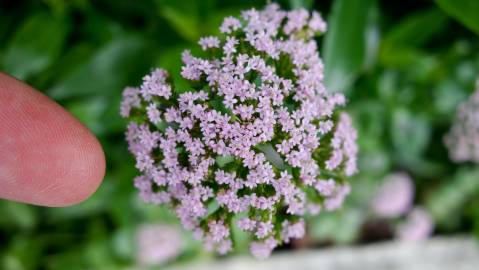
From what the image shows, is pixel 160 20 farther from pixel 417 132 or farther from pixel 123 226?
pixel 417 132

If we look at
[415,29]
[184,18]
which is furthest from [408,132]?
[184,18]

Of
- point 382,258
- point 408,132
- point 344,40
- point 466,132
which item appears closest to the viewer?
point 344,40

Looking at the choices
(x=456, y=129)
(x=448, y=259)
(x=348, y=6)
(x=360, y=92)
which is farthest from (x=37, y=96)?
(x=448, y=259)

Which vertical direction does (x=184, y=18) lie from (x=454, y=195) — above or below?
above

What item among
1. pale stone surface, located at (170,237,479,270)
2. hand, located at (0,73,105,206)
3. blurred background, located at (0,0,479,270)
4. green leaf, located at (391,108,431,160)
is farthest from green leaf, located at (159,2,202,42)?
pale stone surface, located at (170,237,479,270)

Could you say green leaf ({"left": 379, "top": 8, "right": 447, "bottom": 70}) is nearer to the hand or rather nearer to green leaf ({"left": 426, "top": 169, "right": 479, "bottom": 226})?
green leaf ({"left": 426, "top": 169, "right": 479, "bottom": 226})

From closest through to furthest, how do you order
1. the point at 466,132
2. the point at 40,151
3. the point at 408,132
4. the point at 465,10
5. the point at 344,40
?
1. the point at 40,151
2. the point at 465,10
3. the point at 344,40
4. the point at 466,132
5. the point at 408,132

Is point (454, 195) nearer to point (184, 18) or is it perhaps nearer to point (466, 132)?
point (466, 132)
